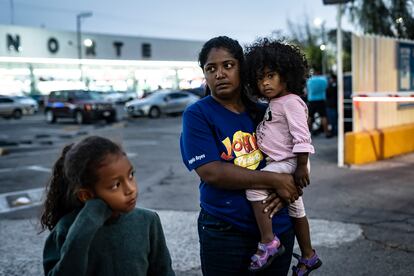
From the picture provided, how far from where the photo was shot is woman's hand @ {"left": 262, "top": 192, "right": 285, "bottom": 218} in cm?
233

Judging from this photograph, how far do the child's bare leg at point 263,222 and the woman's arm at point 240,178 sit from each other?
9cm

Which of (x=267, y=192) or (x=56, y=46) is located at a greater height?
(x=56, y=46)

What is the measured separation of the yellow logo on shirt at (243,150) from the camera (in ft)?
7.65

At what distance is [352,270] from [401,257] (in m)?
0.56

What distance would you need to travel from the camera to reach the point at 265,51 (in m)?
2.46

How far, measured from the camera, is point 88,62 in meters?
54.0

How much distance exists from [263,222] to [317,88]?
1241 cm

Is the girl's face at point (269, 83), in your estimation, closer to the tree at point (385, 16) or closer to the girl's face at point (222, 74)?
the girl's face at point (222, 74)

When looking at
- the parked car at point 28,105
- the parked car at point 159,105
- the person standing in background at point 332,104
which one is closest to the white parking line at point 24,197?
the person standing in background at point 332,104

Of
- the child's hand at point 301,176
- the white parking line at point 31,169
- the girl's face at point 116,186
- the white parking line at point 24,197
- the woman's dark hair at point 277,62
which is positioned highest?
the woman's dark hair at point 277,62

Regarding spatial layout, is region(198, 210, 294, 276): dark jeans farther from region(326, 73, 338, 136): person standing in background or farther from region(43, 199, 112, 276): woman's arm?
region(326, 73, 338, 136): person standing in background

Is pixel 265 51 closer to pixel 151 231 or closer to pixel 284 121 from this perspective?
pixel 284 121

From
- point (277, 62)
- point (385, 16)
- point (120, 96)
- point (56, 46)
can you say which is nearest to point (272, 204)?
point (277, 62)

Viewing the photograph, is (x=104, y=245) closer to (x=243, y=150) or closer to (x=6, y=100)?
(x=243, y=150)
